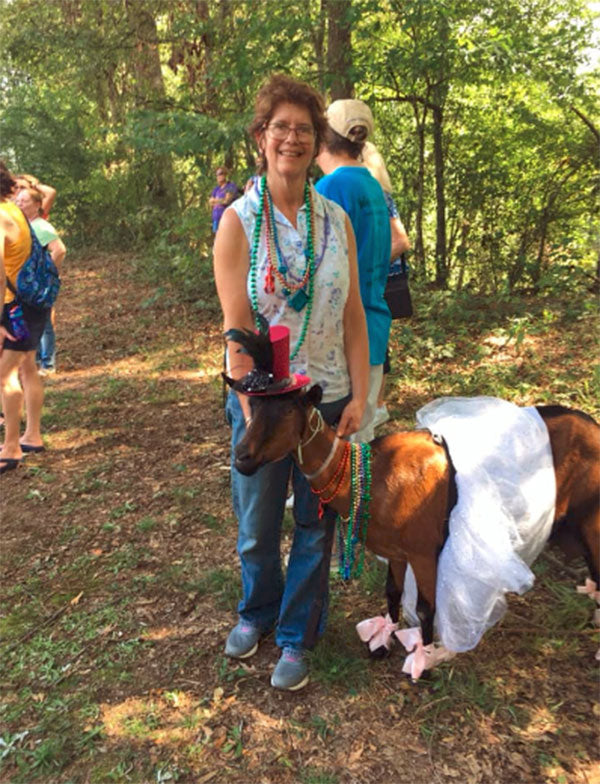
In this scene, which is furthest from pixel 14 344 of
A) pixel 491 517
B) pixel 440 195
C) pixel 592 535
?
pixel 440 195

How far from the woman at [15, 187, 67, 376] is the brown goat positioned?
12.1 ft

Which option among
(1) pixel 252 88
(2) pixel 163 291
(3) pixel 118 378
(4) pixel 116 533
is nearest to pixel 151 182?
(2) pixel 163 291

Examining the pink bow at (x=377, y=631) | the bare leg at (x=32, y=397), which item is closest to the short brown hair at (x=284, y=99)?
the pink bow at (x=377, y=631)

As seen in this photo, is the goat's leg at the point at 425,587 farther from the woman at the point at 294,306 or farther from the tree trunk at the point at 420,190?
the tree trunk at the point at 420,190

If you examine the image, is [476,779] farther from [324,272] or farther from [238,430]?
[324,272]

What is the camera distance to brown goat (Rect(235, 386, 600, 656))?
2314 mm

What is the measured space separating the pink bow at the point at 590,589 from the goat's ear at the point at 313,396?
1717mm

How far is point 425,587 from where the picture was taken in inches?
97.3

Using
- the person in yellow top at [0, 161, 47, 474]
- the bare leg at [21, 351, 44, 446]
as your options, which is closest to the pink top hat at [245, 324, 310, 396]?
the person in yellow top at [0, 161, 47, 474]

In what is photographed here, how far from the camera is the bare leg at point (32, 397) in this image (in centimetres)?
483

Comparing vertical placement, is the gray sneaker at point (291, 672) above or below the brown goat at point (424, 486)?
below

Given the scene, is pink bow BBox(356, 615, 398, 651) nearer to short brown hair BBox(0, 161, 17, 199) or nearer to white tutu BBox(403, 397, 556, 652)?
white tutu BBox(403, 397, 556, 652)

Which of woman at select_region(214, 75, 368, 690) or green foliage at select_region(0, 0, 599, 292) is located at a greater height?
green foliage at select_region(0, 0, 599, 292)

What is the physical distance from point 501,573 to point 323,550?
0.75m
